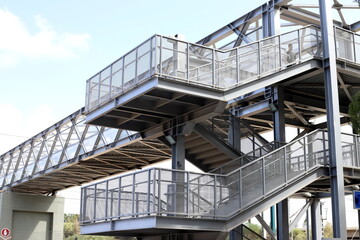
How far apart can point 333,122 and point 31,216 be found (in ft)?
119

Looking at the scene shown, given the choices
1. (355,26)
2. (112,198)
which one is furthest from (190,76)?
(355,26)

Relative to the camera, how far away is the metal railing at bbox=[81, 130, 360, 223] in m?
17.6

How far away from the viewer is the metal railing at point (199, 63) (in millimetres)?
18641

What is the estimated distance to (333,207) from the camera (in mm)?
20266

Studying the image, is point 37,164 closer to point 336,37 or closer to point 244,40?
point 244,40

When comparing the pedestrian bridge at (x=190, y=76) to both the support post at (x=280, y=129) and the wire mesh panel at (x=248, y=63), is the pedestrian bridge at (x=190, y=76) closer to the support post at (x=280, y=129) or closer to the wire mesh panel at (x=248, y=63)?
the wire mesh panel at (x=248, y=63)

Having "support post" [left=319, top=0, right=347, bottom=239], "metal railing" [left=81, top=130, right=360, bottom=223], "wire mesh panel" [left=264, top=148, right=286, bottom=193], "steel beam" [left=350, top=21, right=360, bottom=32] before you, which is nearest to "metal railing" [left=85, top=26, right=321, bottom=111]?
"support post" [left=319, top=0, right=347, bottom=239]

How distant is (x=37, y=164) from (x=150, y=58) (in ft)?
91.0

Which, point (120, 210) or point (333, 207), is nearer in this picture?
point (120, 210)

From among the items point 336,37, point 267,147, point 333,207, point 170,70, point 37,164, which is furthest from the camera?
point 37,164

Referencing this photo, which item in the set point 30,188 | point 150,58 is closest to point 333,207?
point 150,58

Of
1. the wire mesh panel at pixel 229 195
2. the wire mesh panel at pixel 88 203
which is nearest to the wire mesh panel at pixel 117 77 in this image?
the wire mesh panel at pixel 88 203

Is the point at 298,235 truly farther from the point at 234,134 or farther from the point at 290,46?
the point at 290,46

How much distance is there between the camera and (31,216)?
165 ft
